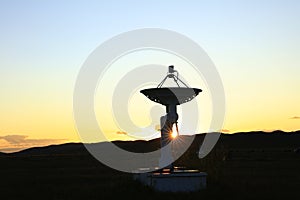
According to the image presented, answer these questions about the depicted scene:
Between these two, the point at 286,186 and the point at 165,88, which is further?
the point at 286,186

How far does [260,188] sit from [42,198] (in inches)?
514

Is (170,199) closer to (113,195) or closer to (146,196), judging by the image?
(146,196)

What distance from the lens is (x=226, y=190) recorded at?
95.0ft

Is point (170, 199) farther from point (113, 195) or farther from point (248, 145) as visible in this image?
point (248, 145)

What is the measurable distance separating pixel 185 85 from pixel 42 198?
10.0 meters

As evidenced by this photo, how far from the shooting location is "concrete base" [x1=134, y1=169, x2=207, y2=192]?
94.0 feet

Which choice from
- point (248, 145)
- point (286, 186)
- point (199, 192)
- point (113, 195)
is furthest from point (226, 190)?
point (248, 145)

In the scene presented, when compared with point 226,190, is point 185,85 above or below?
above

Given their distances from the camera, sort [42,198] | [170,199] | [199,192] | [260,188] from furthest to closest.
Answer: [260,188], [42,198], [199,192], [170,199]

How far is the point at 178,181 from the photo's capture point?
28.8m

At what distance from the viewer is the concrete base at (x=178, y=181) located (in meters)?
28.7

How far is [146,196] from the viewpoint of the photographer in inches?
1079

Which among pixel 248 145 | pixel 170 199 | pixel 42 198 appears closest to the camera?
pixel 170 199

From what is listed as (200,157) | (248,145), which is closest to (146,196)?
(200,157)
